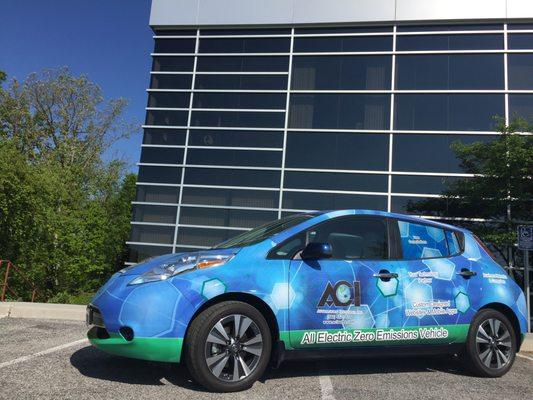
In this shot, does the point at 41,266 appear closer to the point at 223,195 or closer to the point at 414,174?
the point at 223,195

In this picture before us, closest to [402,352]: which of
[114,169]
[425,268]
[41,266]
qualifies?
[425,268]

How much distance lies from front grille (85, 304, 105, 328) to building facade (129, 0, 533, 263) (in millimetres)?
9760

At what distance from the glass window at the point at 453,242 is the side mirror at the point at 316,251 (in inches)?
60.9

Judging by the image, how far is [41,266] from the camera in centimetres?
1964

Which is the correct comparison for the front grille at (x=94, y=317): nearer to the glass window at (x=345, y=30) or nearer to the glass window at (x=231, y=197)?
the glass window at (x=231, y=197)

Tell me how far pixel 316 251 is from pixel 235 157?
10.4m

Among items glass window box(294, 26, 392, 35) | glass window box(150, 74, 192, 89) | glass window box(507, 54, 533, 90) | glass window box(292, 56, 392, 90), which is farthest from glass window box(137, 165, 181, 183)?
glass window box(507, 54, 533, 90)

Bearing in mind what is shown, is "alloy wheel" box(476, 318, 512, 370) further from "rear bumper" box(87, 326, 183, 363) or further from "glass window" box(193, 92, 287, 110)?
"glass window" box(193, 92, 287, 110)

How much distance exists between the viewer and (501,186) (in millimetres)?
9820

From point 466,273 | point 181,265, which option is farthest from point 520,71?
point 181,265

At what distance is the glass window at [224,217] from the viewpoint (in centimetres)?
1373

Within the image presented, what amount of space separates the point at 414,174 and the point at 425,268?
29.9 ft

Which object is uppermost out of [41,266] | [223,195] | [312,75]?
[312,75]

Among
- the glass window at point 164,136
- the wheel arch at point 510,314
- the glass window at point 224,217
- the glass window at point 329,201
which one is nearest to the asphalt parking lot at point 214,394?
the wheel arch at point 510,314
